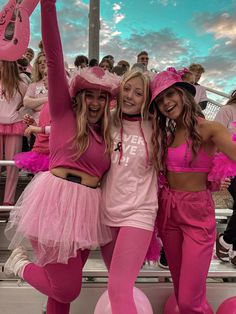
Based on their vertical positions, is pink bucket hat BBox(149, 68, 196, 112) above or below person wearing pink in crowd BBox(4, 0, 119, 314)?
above

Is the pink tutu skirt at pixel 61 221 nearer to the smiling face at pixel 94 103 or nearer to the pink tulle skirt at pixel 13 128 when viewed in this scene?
the smiling face at pixel 94 103

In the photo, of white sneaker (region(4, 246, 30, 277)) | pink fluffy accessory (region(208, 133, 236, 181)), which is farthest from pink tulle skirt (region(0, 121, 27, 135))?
pink fluffy accessory (region(208, 133, 236, 181))

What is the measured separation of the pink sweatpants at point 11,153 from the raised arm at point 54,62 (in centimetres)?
151

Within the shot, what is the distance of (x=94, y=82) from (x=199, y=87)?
8.06 feet

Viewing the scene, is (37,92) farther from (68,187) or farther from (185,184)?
(185,184)

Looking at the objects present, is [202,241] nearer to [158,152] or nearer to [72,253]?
[158,152]

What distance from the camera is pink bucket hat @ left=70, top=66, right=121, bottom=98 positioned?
2191mm

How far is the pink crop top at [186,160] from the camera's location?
2270 mm

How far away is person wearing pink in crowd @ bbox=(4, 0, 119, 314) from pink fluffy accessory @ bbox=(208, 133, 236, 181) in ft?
2.06

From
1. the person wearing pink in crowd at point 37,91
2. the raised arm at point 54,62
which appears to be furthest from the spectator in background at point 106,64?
the raised arm at point 54,62

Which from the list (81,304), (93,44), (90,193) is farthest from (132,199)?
(93,44)

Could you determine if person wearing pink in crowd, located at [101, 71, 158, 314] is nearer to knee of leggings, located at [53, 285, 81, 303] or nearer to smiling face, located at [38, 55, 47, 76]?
knee of leggings, located at [53, 285, 81, 303]

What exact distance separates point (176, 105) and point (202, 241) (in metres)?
0.81

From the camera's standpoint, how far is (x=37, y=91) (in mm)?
3494
